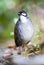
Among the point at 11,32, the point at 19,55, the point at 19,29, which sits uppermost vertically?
the point at 11,32

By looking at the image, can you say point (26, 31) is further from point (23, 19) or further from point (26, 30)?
point (23, 19)

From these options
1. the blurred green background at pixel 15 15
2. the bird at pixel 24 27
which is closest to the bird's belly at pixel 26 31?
the bird at pixel 24 27

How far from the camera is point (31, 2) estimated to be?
5.98 metres

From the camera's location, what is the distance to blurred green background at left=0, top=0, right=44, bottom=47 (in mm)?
4968

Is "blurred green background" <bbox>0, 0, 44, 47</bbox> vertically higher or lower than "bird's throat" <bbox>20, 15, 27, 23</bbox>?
higher

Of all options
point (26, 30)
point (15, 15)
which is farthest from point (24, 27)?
point (15, 15)

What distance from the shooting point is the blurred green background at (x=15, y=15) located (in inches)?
196

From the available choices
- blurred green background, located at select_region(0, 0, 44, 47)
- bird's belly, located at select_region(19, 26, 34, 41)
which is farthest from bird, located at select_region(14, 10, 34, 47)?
blurred green background, located at select_region(0, 0, 44, 47)

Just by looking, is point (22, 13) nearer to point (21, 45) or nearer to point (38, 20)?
point (21, 45)

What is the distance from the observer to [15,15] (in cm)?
552

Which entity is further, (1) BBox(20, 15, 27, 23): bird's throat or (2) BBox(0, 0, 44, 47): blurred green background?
(2) BBox(0, 0, 44, 47): blurred green background

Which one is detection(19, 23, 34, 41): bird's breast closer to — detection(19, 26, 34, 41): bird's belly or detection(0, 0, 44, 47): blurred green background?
detection(19, 26, 34, 41): bird's belly

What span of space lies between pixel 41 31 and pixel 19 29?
106cm

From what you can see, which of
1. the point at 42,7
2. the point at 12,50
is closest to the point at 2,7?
the point at 42,7
